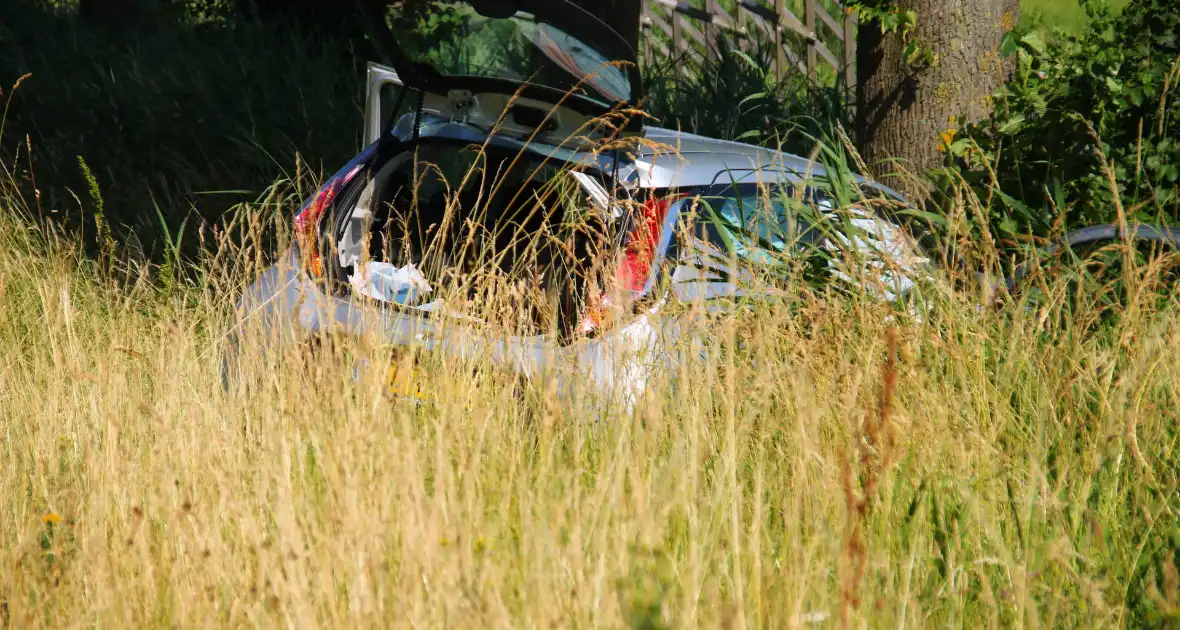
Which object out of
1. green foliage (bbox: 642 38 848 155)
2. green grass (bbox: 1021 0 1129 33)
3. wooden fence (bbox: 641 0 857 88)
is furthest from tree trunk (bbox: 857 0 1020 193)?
green grass (bbox: 1021 0 1129 33)

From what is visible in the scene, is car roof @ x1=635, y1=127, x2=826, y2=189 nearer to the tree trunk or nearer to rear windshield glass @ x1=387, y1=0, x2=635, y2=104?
rear windshield glass @ x1=387, y1=0, x2=635, y2=104

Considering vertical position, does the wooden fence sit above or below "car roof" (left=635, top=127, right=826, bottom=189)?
above

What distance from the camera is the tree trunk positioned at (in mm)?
6082

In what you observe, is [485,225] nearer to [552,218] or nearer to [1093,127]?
[552,218]

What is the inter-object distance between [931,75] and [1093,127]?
56.9 inches

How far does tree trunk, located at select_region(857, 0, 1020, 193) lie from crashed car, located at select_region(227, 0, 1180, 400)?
1.79 metres

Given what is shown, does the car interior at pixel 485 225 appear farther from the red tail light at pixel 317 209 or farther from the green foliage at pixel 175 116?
the green foliage at pixel 175 116

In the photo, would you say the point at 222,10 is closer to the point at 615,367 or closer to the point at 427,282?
the point at 427,282

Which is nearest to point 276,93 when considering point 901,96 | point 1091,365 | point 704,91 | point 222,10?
point 222,10

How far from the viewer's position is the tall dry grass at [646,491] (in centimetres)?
230

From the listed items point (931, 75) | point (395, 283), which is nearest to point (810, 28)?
point (931, 75)

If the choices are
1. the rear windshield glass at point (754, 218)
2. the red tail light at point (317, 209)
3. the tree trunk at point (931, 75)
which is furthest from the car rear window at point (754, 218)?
the tree trunk at point (931, 75)

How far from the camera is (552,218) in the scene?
4500 mm

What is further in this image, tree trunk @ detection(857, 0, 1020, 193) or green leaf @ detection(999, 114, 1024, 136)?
tree trunk @ detection(857, 0, 1020, 193)
